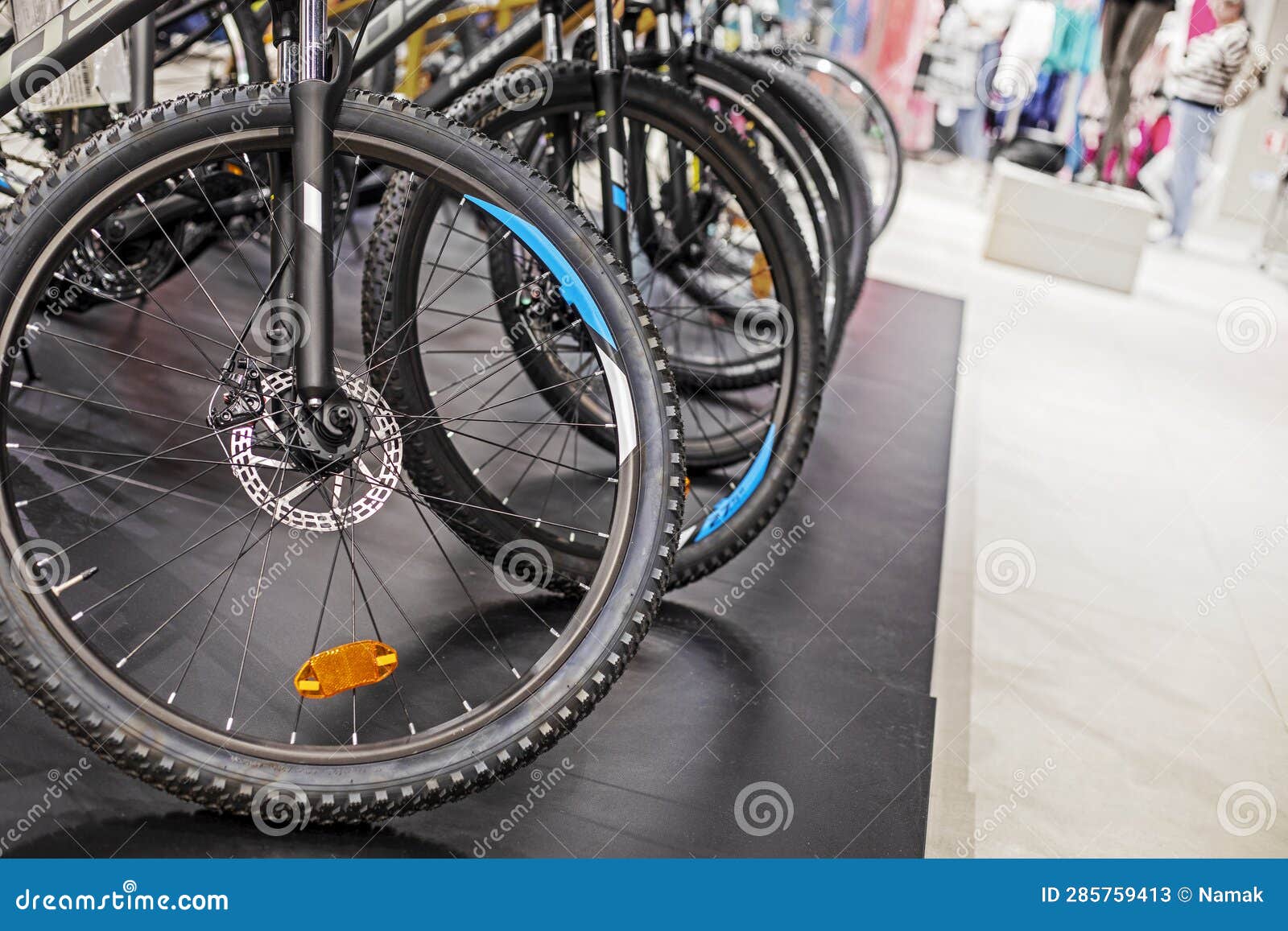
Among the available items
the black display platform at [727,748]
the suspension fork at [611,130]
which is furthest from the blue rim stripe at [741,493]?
the suspension fork at [611,130]

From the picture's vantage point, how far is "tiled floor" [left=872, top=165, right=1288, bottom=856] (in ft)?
5.82

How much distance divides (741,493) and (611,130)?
0.65 metres

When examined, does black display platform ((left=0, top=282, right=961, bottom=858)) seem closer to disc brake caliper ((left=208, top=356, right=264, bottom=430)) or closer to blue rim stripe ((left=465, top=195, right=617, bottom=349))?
disc brake caliper ((left=208, top=356, right=264, bottom=430))

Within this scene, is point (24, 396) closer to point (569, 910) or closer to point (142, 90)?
point (142, 90)

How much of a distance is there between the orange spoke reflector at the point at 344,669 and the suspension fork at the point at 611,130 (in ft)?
2.43

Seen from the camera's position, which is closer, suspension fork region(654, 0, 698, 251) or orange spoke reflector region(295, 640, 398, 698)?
orange spoke reflector region(295, 640, 398, 698)

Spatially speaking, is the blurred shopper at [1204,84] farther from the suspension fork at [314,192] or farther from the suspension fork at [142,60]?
the suspension fork at [314,192]

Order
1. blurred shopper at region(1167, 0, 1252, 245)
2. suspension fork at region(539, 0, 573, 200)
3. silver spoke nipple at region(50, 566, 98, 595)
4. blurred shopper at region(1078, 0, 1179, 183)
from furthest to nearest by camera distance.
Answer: blurred shopper at region(1078, 0, 1179, 183) → blurred shopper at region(1167, 0, 1252, 245) → suspension fork at region(539, 0, 573, 200) → silver spoke nipple at region(50, 566, 98, 595)

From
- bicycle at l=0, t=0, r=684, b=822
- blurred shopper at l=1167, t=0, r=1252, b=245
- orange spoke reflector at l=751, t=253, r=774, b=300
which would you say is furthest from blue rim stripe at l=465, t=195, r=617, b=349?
blurred shopper at l=1167, t=0, r=1252, b=245

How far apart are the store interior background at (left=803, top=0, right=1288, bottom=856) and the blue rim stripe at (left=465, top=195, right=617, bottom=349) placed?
0.85 m

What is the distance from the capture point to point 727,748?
5.41 feet

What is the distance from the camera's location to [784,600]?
2.16 metres

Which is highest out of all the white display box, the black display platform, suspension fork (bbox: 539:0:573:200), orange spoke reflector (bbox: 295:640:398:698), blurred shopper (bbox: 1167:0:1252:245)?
suspension fork (bbox: 539:0:573:200)

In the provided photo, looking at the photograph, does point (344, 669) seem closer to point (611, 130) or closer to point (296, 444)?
point (296, 444)
